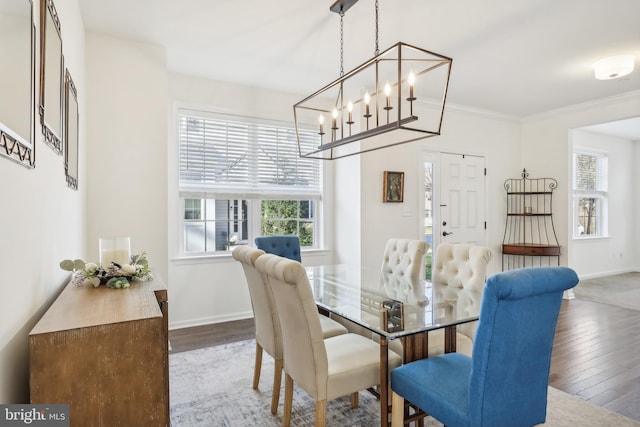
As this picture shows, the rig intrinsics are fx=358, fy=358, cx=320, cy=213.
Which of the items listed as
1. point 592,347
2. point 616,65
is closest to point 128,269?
point 592,347

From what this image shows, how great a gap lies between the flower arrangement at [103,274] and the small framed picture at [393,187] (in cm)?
336

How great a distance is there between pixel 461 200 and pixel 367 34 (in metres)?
3.19

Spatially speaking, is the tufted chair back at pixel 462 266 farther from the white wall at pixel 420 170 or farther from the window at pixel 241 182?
the window at pixel 241 182

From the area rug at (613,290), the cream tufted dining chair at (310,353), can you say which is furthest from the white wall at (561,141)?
the cream tufted dining chair at (310,353)

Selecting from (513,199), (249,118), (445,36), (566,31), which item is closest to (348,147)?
(249,118)

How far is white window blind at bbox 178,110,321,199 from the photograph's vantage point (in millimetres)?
4020

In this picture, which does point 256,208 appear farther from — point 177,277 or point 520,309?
point 520,309

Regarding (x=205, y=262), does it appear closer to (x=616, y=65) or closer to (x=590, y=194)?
(x=616, y=65)

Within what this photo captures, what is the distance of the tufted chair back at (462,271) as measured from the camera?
7.98 ft

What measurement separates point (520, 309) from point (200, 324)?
3.47 m

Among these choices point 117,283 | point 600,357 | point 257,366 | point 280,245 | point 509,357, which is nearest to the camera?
point 509,357

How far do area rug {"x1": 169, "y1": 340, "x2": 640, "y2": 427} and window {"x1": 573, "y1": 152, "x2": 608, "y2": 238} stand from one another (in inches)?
221

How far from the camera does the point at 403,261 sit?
308 centimetres

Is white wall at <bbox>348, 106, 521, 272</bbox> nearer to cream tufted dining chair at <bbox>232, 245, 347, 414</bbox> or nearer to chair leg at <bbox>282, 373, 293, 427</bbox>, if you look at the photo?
cream tufted dining chair at <bbox>232, 245, 347, 414</bbox>
